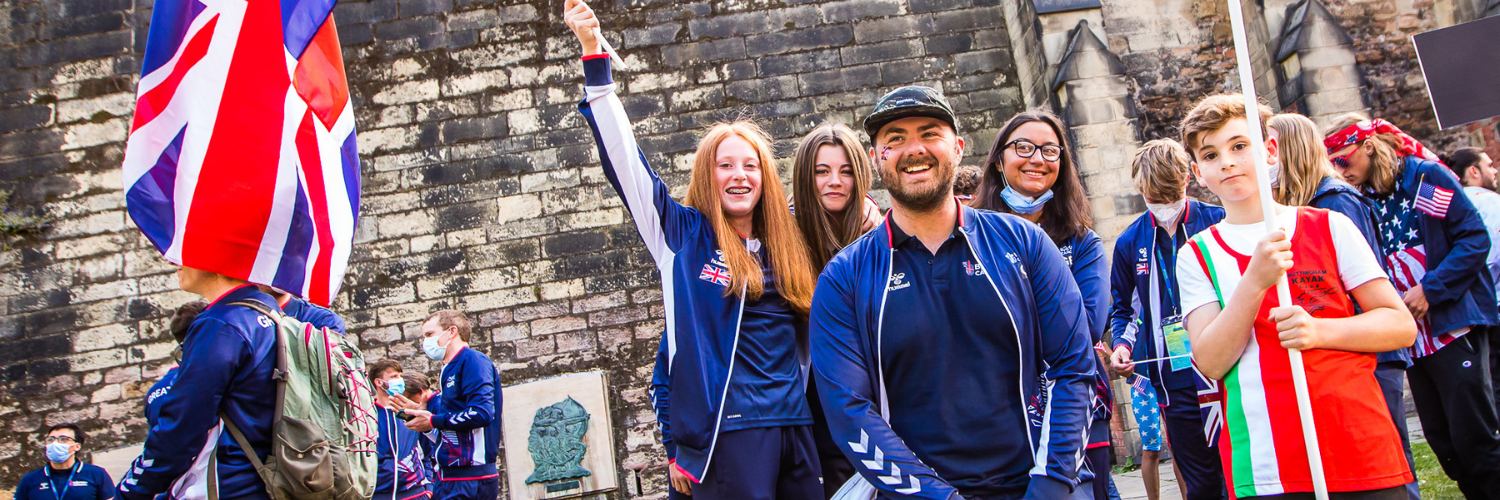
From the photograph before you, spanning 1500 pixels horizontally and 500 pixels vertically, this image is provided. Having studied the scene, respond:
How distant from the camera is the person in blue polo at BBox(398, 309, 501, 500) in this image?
5070 mm

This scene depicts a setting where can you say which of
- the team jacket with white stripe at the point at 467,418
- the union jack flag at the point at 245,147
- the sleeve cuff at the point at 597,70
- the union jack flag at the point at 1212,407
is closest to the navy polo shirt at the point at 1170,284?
the union jack flag at the point at 1212,407

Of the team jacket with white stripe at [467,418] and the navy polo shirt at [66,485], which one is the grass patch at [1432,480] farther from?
the navy polo shirt at [66,485]

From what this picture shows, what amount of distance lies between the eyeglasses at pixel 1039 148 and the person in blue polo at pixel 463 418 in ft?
10.9

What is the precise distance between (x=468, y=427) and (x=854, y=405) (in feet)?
12.3

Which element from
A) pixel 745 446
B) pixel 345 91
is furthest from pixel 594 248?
pixel 745 446

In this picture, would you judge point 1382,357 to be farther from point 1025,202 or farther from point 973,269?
point 973,269

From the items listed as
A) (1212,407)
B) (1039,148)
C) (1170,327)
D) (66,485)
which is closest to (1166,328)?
(1170,327)

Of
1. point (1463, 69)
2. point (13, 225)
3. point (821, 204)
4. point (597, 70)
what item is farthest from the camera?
point (13, 225)

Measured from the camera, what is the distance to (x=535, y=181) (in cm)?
788

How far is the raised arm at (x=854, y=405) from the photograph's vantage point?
171 cm

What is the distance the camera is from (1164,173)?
10.7 feet

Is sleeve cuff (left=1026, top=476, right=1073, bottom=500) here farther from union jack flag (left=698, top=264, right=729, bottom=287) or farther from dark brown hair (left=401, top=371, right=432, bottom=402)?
dark brown hair (left=401, top=371, right=432, bottom=402)

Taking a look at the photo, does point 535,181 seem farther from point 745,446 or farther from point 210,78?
point 745,446

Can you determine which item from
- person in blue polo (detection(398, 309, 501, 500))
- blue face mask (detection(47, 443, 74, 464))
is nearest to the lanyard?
blue face mask (detection(47, 443, 74, 464))
